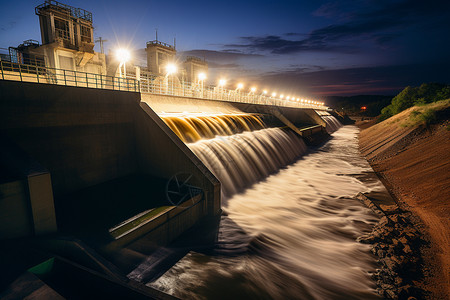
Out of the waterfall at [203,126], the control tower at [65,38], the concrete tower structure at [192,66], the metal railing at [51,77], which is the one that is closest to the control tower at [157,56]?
the concrete tower structure at [192,66]

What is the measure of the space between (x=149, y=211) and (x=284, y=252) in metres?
4.38

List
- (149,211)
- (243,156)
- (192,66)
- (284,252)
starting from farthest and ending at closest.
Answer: (192,66), (243,156), (284,252), (149,211)

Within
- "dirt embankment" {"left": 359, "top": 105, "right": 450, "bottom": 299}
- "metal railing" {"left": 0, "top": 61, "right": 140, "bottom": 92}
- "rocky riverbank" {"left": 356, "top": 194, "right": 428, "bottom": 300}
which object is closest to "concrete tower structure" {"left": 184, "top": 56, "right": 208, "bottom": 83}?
"metal railing" {"left": 0, "top": 61, "right": 140, "bottom": 92}

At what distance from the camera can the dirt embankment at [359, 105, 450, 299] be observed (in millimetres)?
6188

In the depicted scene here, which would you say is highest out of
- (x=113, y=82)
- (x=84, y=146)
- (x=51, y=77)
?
(x=51, y=77)

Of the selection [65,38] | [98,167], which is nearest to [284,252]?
[98,167]

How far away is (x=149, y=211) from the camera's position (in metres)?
6.53

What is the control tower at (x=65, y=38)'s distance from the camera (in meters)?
25.7

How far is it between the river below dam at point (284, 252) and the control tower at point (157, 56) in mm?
42193

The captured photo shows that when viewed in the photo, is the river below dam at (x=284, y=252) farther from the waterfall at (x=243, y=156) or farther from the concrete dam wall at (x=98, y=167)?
the concrete dam wall at (x=98, y=167)

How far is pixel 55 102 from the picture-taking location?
7.61 metres

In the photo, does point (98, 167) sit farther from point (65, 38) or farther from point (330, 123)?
Result: point (330, 123)

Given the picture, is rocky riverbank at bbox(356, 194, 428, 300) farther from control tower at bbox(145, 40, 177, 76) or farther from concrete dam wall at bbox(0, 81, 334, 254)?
control tower at bbox(145, 40, 177, 76)

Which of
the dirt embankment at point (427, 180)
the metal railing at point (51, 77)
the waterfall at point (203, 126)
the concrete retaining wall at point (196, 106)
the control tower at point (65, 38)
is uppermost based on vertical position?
the control tower at point (65, 38)
